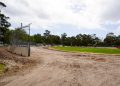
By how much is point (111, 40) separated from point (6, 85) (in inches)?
5779

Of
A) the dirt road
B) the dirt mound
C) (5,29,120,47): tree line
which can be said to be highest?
(5,29,120,47): tree line

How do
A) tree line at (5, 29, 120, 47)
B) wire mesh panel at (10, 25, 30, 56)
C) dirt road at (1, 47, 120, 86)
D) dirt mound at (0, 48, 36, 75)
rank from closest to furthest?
dirt road at (1, 47, 120, 86), dirt mound at (0, 48, 36, 75), wire mesh panel at (10, 25, 30, 56), tree line at (5, 29, 120, 47)

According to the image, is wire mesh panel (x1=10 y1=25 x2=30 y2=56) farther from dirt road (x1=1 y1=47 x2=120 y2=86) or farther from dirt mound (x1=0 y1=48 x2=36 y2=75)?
dirt road (x1=1 y1=47 x2=120 y2=86)

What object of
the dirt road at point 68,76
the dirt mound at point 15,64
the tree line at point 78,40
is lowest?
the dirt road at point 68,76

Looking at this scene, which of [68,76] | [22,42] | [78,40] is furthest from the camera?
[78,40]

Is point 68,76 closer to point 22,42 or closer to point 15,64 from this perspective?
point 15,64

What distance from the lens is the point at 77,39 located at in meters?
152

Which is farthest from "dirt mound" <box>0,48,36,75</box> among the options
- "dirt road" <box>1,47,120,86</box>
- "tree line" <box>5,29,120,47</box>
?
"tree line" <box>5,29,120,47</box>

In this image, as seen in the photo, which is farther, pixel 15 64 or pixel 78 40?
pixel 78 40

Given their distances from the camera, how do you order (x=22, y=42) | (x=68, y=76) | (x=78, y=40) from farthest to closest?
(x=78, y=40) → (x=22, y=42) → (x=68, y=76)

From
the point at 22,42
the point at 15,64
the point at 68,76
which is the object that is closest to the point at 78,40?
the point at 22,42

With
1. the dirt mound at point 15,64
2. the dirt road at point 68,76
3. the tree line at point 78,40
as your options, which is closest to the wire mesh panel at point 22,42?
the dirt mound at point 15,64

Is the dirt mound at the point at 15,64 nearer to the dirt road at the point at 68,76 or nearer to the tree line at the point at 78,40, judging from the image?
the dirt road at the point at 68,76

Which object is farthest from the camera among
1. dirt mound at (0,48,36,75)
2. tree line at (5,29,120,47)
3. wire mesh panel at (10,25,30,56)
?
tree line at (5,29,120,47)
